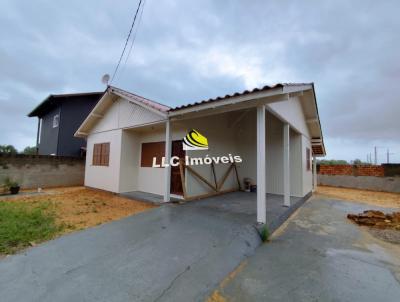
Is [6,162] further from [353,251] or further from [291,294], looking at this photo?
[353,251]

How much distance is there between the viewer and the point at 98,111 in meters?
8.40

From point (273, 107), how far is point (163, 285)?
4179 millimetres

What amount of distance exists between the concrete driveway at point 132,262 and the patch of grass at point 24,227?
1.31ft

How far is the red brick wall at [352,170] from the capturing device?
1153cm

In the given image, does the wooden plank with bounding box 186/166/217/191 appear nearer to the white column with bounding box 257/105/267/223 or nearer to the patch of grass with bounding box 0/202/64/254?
the white column with bounding box 257/105/267/223

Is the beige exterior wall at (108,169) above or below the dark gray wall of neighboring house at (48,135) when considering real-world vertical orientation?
below

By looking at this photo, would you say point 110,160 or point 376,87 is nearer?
point 110,160

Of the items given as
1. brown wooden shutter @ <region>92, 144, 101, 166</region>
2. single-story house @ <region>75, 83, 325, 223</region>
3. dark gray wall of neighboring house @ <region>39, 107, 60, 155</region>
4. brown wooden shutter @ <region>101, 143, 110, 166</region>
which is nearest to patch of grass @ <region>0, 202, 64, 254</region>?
single-story house @ <region>75, 83, 325, 223</region>

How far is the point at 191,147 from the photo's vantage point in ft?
19.4

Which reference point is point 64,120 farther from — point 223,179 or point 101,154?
point 223,179

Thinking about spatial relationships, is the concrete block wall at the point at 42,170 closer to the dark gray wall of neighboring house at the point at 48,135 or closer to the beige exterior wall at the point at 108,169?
the beige exterior wall at the point at 108,169

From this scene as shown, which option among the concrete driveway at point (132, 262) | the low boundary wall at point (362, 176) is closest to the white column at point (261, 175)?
the concrete driveway at point (132, 262)

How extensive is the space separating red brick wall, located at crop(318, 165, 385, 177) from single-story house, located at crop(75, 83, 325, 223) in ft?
19.5

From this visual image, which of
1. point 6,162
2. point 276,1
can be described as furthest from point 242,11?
point 6,162
